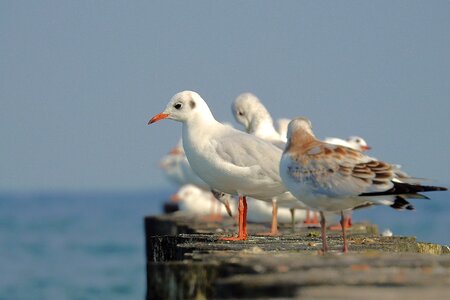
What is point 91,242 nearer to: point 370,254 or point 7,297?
point 7,297

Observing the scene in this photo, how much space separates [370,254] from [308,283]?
1287mm

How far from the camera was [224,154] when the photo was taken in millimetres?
9055

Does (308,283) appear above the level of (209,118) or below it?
below

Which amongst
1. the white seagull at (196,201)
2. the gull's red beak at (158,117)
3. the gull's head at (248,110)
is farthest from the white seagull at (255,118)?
the white seagull at (196,201)

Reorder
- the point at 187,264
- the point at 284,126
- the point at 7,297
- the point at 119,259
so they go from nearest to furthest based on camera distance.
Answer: the point at 187,264, the point at 284,126, the point at 7,297, the point at 119,259

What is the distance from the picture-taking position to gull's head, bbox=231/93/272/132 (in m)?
12.0

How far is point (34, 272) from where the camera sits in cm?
3022

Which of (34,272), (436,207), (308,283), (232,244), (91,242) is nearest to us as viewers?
(308,283)

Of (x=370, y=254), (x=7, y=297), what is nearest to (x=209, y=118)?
(x=370, y=254)

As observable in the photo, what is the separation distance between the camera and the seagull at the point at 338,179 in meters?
6.64

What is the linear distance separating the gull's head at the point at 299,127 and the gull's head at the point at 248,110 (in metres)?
4.46

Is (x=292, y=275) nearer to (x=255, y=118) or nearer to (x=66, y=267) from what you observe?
(x=255, y=118)

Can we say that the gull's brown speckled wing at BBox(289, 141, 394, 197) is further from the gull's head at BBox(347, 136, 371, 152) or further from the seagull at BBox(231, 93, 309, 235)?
the gull's head at BBox(347, 136, 371, 152)

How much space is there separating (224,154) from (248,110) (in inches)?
122
